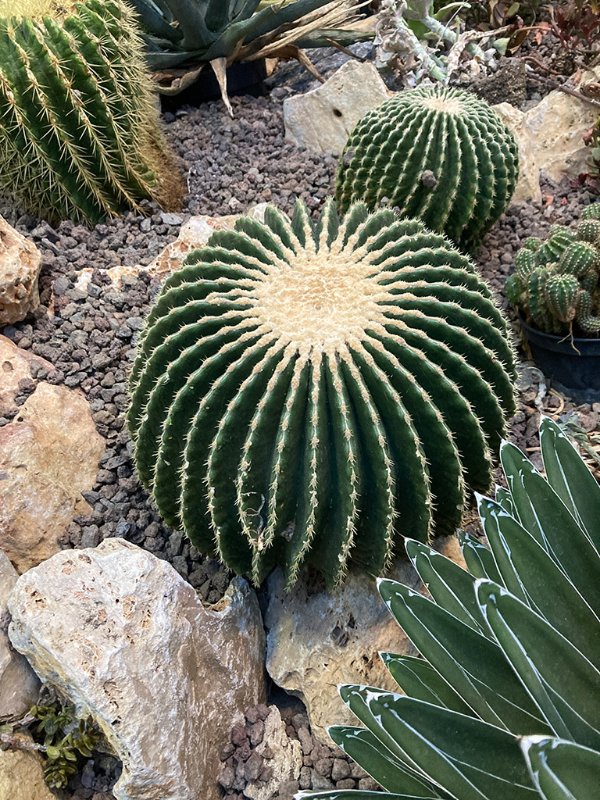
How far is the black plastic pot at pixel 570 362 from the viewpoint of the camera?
2.80 meters

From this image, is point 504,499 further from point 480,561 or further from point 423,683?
point 423,683

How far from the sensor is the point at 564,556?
1315 mm

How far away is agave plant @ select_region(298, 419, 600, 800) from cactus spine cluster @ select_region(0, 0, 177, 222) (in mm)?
2392

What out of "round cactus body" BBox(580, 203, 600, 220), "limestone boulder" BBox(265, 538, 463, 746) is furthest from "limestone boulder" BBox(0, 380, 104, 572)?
"round cactus body" BBox(580, 203, 600, 220)

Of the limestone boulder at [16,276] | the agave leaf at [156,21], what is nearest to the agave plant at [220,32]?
the agave leaf at [156,21]

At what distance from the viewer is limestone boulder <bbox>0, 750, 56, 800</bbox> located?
1.61 meters

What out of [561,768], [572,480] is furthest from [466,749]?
[572,480]

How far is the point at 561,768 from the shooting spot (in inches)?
32.8

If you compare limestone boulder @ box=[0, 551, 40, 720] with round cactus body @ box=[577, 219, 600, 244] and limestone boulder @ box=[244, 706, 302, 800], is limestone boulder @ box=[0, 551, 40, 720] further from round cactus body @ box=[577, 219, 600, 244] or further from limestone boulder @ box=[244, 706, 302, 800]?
round cactus body @ box=[577, 219, 600, 244]

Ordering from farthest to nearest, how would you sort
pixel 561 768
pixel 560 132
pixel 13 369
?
pixel 560 132 < pixel 13 369 < pixel 561 768

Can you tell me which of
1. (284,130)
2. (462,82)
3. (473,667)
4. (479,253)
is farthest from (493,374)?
(462,82)

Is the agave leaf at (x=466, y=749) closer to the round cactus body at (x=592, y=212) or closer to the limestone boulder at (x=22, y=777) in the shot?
the limestone boulder at (x=22, y=777)

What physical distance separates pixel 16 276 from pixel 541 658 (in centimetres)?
218

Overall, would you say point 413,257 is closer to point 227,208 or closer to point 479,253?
point 479,253
